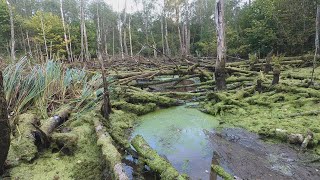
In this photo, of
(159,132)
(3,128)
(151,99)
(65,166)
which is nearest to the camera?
(3,128)

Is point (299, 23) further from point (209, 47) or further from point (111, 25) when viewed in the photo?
point (111, 25)

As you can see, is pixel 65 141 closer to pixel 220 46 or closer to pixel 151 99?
pixel 151 99

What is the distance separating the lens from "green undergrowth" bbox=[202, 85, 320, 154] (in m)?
3.69

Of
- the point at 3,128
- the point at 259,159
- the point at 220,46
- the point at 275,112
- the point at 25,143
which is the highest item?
the point at 220,46

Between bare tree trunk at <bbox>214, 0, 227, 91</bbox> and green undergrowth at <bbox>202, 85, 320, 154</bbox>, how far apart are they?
775 mm

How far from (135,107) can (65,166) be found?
2.72m

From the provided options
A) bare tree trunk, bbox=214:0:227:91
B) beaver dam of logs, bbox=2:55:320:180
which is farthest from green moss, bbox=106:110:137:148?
bare tree trunk, bbox=214:0:227:91

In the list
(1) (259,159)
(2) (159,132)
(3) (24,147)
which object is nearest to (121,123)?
(2) (159,132)

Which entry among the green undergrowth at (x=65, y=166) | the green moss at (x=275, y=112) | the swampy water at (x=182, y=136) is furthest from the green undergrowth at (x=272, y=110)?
the green undergrowth at (x=65, y=166)

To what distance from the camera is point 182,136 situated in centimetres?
392

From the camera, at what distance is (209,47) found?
909 inches

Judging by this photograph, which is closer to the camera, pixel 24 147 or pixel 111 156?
pixel 111 156

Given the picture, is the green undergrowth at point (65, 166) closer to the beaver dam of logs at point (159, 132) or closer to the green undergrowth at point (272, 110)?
the beaver dam of logs at point (159, 132)

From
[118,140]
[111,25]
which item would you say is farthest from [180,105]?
[111,25]
